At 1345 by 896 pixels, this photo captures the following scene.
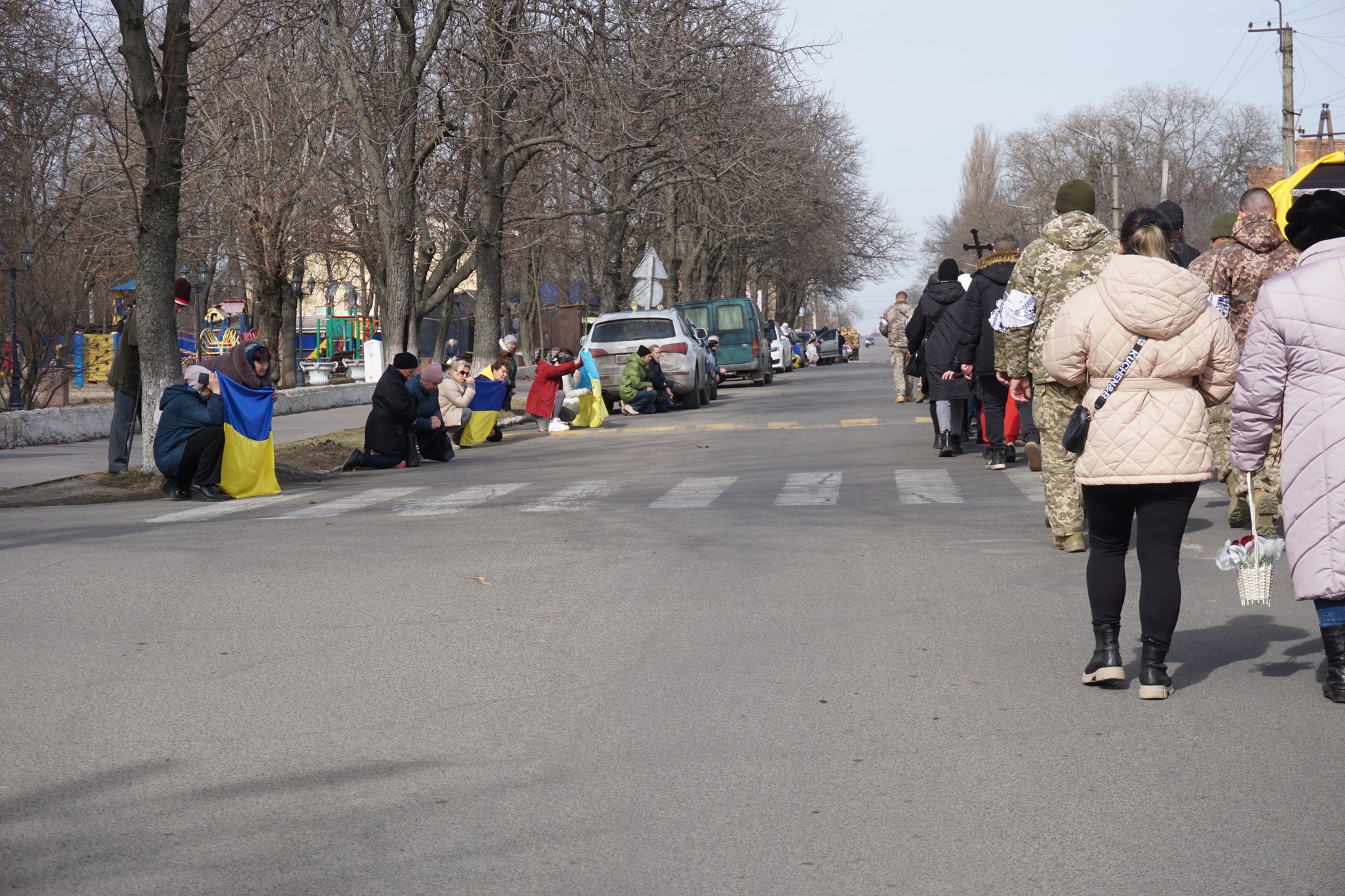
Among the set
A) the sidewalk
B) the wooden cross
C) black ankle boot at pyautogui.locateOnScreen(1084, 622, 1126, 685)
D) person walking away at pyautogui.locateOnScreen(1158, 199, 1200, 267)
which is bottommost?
black ankle boot at pyautogui.locateOnScreen(1084, 622, 1126, 685)

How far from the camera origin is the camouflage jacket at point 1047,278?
9039 millimetres

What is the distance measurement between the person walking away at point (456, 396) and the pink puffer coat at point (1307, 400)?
597 inches

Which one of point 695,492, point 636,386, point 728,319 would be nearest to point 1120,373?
point 695,492

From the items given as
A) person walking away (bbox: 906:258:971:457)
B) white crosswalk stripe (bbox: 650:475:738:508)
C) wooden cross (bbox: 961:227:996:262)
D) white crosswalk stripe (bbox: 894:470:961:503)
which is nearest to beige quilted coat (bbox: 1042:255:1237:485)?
white crosswalk stripe (bbox: 894:470:961:503)

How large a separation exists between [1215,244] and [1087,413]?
643 cm

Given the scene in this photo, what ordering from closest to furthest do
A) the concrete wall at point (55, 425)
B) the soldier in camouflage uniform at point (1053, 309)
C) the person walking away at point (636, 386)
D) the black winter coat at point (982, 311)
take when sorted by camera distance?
the soldier in camouflage uniform at point (1053, 309) < the black winter coat at point (982, 311) < the concrete wall at point (55, 425) < the person walking away at point (636, 386)

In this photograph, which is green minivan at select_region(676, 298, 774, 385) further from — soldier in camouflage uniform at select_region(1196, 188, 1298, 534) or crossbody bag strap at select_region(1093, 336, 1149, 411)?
crossbody bag strap at select_region(1093, 336, 1149, 411)

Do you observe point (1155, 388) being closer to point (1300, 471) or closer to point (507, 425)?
point (1300, 471)

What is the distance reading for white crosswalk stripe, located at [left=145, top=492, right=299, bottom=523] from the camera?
11992 mm

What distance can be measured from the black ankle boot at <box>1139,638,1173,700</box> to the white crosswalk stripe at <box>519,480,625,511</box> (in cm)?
670

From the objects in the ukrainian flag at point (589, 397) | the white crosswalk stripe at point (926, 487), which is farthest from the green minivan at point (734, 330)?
the white crosswalk stripe at point (926, 487)

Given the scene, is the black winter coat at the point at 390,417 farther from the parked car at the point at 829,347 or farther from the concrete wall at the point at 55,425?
the parked car at the point at 829,347

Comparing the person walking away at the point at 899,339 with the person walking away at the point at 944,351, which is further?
the person walking away at the point at 899,339

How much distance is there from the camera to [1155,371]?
18.5 feet
